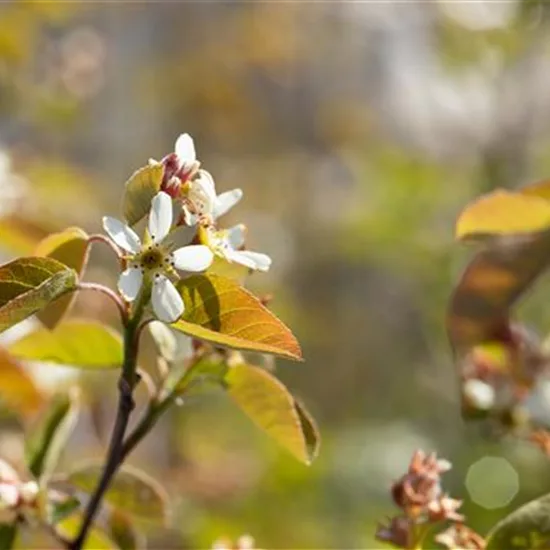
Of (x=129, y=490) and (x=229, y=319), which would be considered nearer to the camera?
(x=229, y=319)

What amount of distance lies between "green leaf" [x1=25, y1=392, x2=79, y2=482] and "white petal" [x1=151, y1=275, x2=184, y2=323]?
7.2 inches

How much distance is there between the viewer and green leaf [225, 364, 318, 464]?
1.96 feet

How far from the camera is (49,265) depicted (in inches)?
20.0

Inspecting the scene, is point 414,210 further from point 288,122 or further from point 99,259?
point 288,122

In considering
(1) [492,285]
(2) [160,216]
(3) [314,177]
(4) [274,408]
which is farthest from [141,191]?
(3) [314,177]

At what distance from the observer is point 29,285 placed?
1.65 ft

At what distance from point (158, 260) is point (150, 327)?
0.06 meters

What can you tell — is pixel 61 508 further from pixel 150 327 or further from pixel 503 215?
pixel 503 215

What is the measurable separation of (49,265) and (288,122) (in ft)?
14.2

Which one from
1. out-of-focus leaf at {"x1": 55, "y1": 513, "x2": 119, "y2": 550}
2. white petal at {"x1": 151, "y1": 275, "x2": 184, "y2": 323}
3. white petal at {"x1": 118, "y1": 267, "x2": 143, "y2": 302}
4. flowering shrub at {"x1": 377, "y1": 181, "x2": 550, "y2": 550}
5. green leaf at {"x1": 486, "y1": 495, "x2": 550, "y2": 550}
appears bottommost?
green leaf at {"x1": 486, "y1": 495, "x2": 550, "y2": 550}

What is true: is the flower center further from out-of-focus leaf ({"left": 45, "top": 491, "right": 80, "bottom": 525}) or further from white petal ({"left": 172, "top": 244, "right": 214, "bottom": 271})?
out-of-focus leaf ({"left": 45, "top": 491, "right": 80, "bottom": 525})

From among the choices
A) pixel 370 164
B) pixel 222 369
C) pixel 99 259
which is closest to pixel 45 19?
pixel 99 259

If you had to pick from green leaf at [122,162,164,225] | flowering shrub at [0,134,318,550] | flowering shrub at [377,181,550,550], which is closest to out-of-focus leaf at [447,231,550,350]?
flowering shrub at [377,181,550,550]

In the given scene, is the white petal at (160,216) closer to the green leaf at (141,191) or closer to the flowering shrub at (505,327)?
the green leaf at (141,191)
